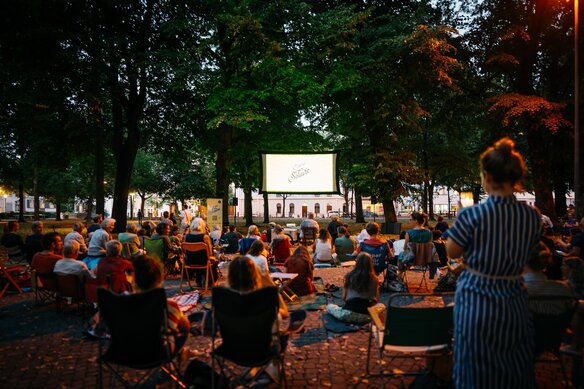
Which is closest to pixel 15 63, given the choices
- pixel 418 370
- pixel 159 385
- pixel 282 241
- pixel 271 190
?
pixel 271 190

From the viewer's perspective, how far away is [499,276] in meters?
2.46

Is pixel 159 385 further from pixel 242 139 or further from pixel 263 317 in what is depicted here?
pixel 242 139

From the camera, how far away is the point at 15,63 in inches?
578

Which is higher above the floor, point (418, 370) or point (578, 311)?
point (578, 311)

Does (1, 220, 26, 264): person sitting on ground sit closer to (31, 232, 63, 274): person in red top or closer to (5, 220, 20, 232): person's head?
(5, 220, 20, 232): person's head

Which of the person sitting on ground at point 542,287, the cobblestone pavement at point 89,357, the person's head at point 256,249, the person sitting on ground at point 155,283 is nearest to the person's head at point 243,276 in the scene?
the person sitting on ground at point 155,283

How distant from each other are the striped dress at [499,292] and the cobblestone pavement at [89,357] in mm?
1868

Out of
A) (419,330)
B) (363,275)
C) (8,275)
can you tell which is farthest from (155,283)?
(8,275)

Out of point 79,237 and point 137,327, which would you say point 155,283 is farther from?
point 79,237

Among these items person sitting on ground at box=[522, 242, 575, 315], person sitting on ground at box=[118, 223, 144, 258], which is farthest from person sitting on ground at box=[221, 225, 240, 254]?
person sitting on ground at box=[522, 242, 575, 315]

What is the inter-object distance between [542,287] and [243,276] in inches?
111

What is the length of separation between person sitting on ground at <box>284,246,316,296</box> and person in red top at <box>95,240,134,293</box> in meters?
2.70

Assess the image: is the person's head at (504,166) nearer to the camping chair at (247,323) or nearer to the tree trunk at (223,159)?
the camping chair at (247,323)

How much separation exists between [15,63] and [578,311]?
17.4 m
